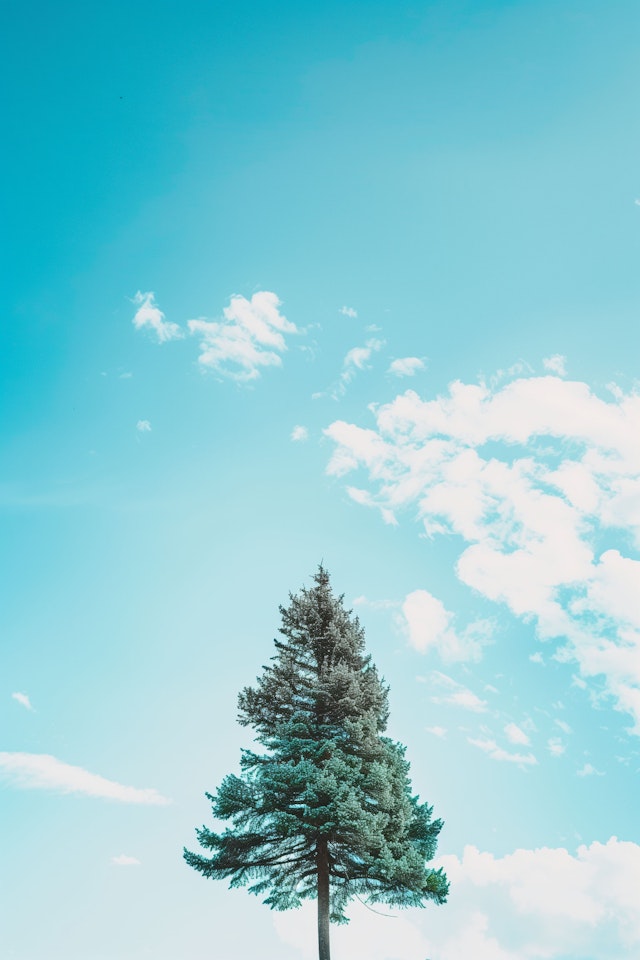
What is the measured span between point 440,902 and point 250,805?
23.8 feet

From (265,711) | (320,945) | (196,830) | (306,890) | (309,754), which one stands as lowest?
(320,945)

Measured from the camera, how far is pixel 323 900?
20.1 m

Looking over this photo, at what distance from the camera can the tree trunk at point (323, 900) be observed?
1895 centimetres

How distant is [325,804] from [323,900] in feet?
11.0

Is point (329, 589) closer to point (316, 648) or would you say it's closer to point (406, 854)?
point (316, 648)

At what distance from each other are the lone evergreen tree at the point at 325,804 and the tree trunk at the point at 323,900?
0.10 ft

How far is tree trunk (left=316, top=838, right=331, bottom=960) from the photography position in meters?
19.0

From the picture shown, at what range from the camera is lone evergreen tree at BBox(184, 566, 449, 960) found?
19.6 m

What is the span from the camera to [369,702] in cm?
2262

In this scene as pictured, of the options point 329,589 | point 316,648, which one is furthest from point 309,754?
point 329,589

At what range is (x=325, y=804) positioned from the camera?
64.7 feet

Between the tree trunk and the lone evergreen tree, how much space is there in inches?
1.2

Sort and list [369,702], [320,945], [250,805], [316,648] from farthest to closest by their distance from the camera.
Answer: [316,648] → [369,702] → [250,805] → [320,945]

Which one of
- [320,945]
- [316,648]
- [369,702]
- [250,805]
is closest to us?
[320,945]
